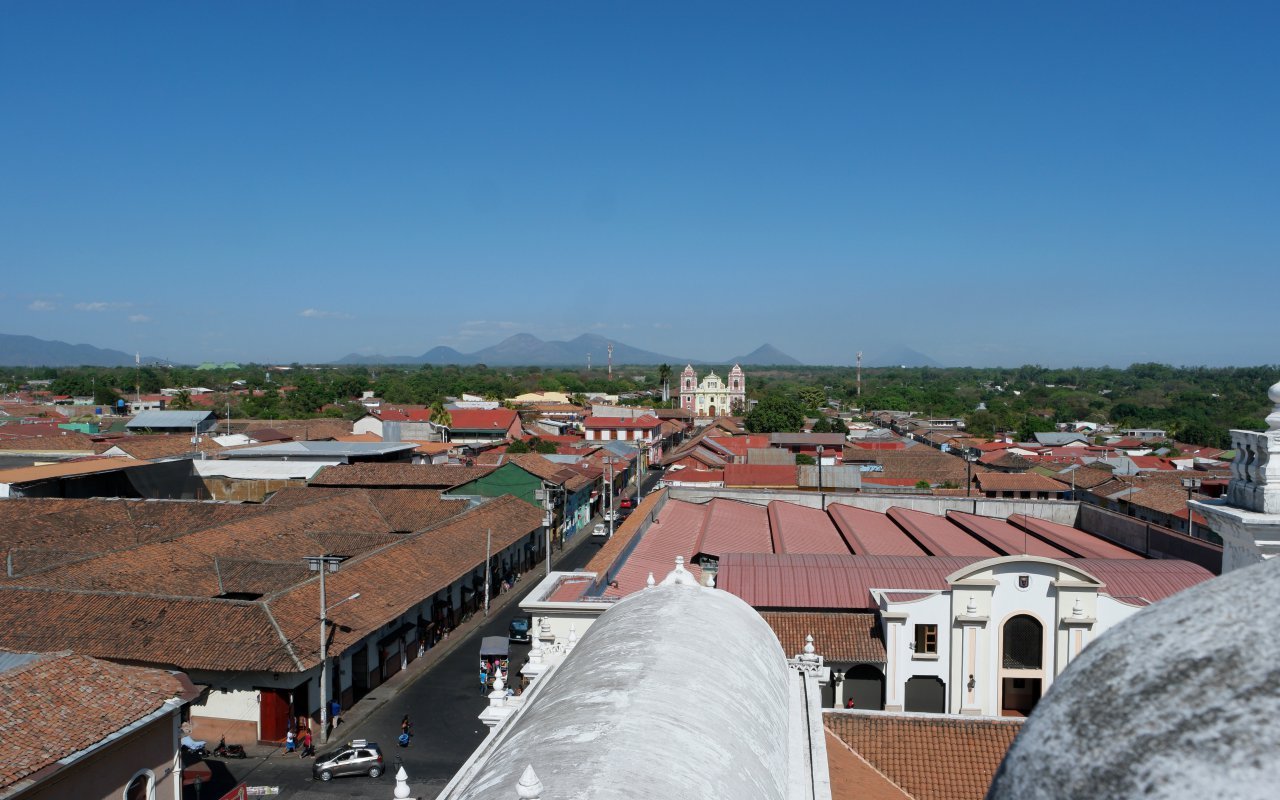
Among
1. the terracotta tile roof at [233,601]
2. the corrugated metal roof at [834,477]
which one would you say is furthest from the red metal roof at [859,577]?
the corrugated metal roof at [834,477]

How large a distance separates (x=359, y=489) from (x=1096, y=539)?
30038 mm

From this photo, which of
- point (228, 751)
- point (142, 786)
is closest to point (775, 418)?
point (228, 751)

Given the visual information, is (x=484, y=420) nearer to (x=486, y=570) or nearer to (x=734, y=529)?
(x=486, y=570)

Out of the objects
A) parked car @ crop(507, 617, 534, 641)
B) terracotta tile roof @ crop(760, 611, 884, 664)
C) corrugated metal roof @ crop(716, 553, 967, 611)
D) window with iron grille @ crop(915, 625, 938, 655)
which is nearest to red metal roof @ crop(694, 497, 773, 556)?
corrugated metal roof @ crop(716, 553, 967, 611)

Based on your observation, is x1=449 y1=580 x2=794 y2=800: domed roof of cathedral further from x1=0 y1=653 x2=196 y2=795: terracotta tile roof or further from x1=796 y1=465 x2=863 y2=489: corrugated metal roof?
x1=796 y1=465 x2=863 y2=489: corrugated metal roof

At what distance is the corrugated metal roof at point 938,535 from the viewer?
24016 millimetres

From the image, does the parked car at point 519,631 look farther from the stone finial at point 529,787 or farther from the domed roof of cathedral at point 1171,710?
the domed roof of cathedral at point 1171,710

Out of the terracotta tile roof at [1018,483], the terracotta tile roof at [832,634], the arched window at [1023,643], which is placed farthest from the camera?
the terracotta tile roof at [1018,483]

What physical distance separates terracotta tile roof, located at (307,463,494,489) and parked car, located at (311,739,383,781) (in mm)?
22814

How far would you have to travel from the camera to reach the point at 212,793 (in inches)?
650

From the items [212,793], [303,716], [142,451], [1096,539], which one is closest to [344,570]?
[303,716]

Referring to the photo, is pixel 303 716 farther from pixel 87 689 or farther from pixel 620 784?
pixel 620 784

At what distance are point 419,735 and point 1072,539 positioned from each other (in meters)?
19.3

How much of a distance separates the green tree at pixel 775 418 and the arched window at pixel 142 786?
7081cm
